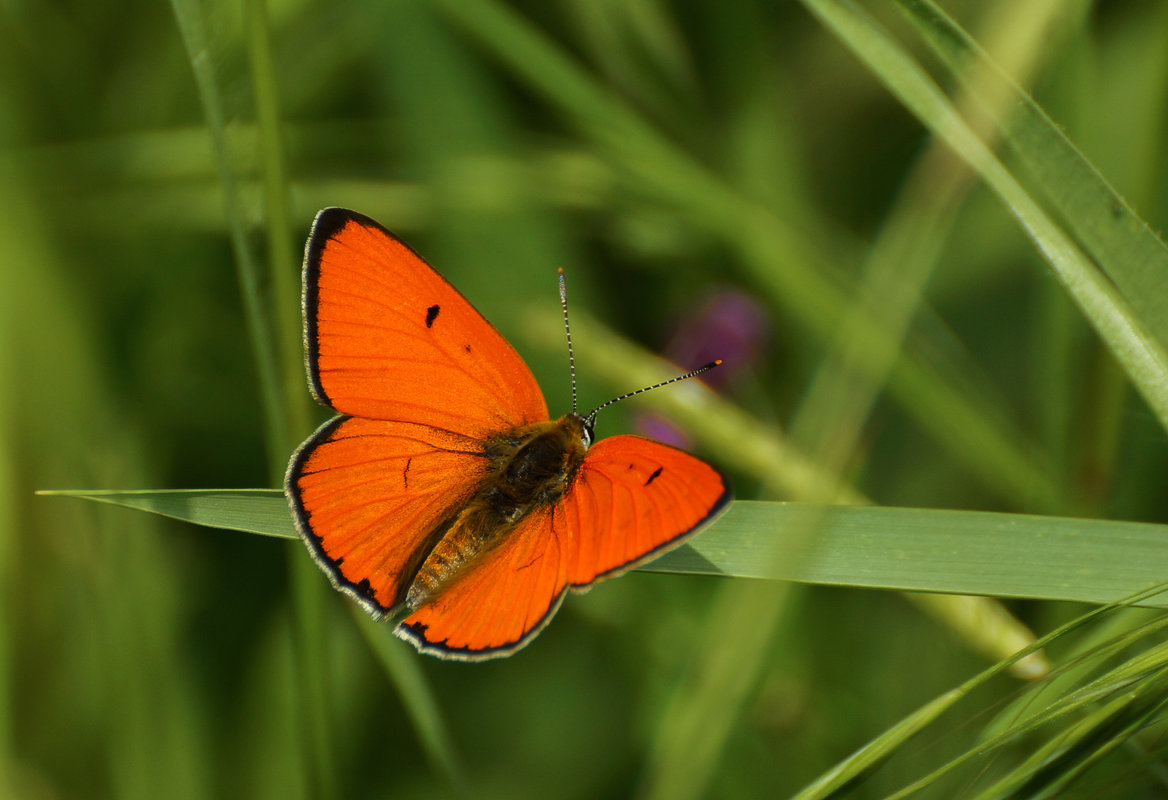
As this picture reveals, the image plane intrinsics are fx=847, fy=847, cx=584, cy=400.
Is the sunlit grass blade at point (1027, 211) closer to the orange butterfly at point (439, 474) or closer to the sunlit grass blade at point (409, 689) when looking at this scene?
the orange butterfly at point (439, 474)

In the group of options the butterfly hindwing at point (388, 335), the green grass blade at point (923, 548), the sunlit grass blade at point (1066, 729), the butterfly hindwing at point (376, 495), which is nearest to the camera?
the sunlit grass blade at point (1066, 729)

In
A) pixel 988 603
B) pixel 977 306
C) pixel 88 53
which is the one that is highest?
pixel 88 53

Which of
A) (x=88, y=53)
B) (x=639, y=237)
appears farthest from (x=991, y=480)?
(x=88, y=53)

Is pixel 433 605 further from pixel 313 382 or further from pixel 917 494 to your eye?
pixel 917 494

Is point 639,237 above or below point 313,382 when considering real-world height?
above

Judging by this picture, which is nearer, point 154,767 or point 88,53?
point 154,767

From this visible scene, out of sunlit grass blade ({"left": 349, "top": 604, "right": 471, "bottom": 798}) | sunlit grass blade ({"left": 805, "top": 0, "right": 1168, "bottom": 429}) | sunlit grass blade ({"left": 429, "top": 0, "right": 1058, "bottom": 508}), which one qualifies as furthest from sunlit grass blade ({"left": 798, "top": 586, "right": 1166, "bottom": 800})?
sunlit grass blade ({"left": 429, "top": 0, "right": 1058, "bottom": 508})

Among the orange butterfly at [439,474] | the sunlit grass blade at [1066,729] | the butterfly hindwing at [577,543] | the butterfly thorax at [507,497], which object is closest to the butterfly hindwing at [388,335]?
the orange butterfly at [439,474]

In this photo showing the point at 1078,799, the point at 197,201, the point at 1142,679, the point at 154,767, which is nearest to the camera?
the point at 1142,679
